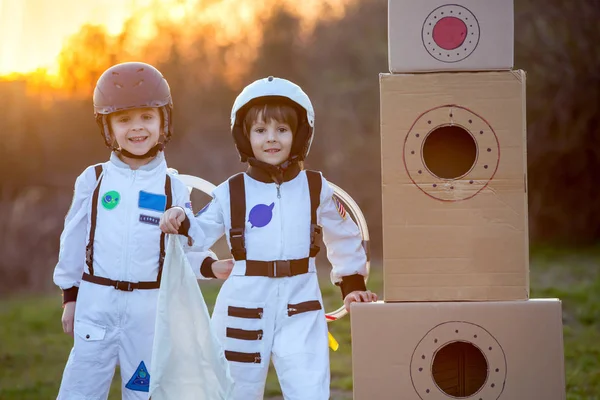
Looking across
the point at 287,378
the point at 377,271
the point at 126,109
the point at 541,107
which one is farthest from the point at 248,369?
the point at 541,107

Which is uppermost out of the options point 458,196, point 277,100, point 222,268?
point 277,100

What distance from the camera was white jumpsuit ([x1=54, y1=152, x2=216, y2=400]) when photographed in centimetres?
413

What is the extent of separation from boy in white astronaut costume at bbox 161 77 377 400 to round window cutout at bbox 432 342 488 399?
53cm

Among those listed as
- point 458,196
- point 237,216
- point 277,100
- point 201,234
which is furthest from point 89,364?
point 458,196

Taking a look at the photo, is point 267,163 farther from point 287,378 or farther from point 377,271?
point 377,271

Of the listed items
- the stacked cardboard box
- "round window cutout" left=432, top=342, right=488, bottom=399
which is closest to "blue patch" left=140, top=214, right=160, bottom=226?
the stacked cardboard box

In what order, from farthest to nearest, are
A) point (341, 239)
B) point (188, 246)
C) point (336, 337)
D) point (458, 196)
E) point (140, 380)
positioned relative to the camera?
point (336, 337) < point (341, 239) < point (140, 380) < point (188, 246) < point (458, 196)

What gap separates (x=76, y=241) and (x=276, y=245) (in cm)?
102

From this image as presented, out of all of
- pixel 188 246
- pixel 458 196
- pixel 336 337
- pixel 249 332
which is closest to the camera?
pixel 458 196

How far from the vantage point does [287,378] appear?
3881 millimetres

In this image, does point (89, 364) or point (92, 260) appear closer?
point (89, 364)

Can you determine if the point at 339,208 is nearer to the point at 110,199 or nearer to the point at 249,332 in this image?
the point at 249,332

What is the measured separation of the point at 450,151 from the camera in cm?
418

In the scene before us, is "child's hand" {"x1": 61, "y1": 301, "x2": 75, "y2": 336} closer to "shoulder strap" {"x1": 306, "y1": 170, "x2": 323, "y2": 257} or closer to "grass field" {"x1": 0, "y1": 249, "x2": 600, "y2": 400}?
"shoulder strap" {"x1": 306, "y1": 170, "x2": 323, "y2": 257}
